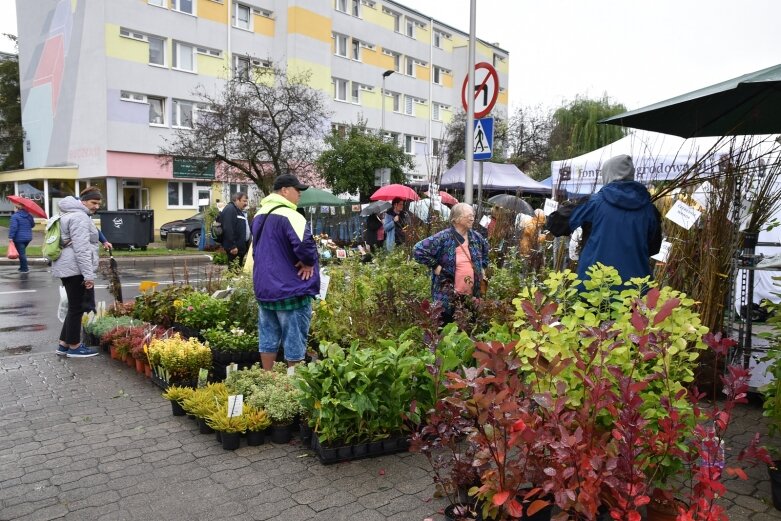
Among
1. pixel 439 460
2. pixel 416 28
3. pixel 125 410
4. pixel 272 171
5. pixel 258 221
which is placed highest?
pixel 416 28

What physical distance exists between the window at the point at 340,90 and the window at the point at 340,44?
1.71m

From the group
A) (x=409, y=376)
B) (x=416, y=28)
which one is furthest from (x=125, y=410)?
(x=416, y=28)

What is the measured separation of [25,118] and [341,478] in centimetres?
3916

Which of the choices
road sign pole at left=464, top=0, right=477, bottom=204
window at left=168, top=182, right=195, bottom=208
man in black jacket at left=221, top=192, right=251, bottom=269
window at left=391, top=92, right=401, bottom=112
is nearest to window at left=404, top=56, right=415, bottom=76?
window at left=391, top=92, right=401, bottom=112

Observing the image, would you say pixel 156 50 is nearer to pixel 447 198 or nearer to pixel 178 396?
pixel 447 198

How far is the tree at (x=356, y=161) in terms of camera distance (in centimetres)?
2539

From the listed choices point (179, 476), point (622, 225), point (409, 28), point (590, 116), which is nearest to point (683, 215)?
point (622, 225)

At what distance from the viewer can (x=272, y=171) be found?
23.8 metres

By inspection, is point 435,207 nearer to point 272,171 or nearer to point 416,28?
point 272,171

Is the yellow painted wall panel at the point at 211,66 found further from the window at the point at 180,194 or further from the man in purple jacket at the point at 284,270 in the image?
the man in purple jacket at the point at 284,270

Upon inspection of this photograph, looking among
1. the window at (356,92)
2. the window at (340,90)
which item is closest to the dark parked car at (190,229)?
the window at (340,90)

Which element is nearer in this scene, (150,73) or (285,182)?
(285,182)

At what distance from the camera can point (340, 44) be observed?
3844cm

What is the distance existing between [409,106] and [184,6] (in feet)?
61.3
